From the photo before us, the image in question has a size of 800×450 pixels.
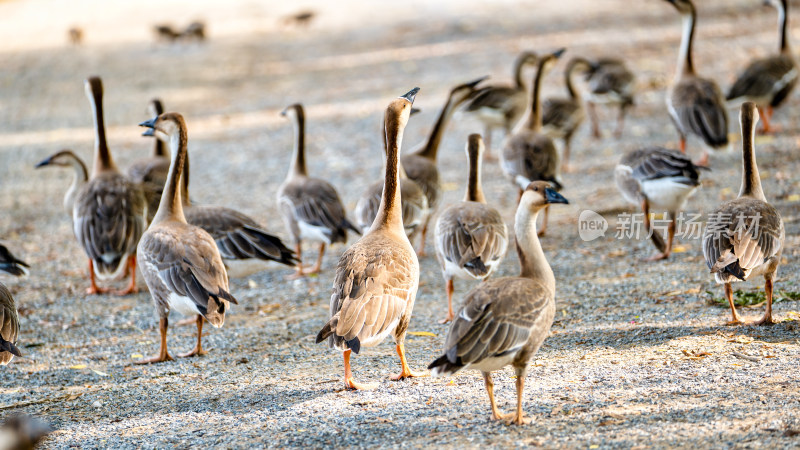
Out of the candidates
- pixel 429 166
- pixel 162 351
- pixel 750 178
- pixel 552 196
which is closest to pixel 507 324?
pixel 552 196

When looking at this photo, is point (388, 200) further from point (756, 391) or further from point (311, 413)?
point (756, 391)

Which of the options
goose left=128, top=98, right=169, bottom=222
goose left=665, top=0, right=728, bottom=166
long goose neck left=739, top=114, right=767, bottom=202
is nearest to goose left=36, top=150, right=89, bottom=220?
goose left=128, top=98, right=169, bottom=222

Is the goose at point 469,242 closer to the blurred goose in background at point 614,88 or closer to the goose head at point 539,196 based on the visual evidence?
the goose head at point 539,196

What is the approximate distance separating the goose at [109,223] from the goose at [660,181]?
5201 mm

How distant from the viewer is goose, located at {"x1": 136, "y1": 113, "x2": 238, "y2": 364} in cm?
674

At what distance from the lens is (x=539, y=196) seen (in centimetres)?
564

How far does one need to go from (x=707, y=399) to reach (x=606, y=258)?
3.66m

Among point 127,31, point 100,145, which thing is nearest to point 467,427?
point 100,145

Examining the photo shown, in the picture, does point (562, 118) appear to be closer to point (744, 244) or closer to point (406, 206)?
point (406, 206)

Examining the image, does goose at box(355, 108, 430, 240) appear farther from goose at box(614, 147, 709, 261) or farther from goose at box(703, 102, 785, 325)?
goose at box(703, 102, 785, 325)

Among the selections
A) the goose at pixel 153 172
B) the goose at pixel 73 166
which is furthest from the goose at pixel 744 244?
the goose at pixel 73 166

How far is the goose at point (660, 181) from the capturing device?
8.62 meters

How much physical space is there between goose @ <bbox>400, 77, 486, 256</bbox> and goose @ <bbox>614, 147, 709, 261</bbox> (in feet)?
6.81

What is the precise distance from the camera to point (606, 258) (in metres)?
9.05
